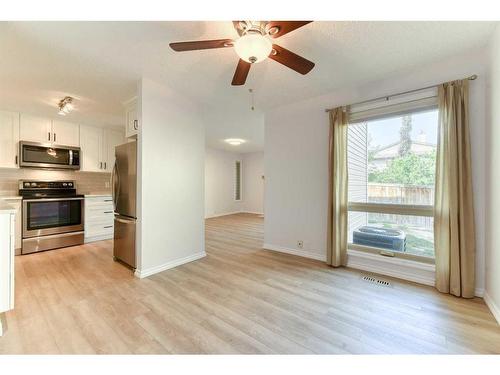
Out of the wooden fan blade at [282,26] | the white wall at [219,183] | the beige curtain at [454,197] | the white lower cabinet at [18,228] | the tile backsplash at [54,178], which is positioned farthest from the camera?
the white wall at [219,183]

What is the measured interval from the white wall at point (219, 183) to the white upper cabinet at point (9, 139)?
4.48 meters

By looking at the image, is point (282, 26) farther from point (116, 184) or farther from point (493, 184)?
point (116, 184)

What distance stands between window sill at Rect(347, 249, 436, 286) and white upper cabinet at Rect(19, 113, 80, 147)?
5368 mm

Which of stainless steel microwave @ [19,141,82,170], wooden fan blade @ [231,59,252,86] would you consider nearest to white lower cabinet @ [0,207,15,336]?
wooden fan blade @ [231,59,252,86]

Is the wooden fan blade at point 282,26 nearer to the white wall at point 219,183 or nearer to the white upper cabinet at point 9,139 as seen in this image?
the white upper cabinet at point 9,139

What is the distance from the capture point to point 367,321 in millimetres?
1743

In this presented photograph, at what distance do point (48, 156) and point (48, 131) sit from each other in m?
0.47

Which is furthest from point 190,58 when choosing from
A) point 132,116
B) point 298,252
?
point 298,252

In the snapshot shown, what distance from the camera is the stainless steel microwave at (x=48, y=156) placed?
3643 mm


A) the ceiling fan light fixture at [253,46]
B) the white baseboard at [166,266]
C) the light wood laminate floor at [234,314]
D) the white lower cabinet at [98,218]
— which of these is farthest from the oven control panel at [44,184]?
the ceiling fan light fixture at [253,46]

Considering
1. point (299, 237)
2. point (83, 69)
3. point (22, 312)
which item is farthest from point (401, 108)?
point (22, 312)

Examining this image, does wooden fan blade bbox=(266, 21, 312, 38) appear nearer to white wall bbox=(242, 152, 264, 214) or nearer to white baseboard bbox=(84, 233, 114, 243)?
white baseboard bbox=(84, 233, 114, 243)
